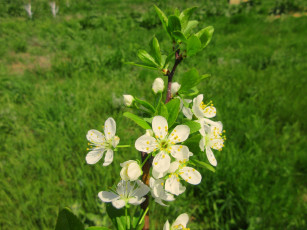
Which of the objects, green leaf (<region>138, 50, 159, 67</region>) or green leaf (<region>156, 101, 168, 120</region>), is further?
green leaf (<region>138, 50, 159, 67</region>)

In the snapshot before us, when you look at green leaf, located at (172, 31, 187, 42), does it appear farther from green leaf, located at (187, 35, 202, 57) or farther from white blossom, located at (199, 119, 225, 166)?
white blossom, located at (199, 119, 225, 166)

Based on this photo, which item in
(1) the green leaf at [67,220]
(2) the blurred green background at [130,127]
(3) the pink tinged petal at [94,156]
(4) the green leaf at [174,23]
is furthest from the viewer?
(2) the blurred green background at [130,127]

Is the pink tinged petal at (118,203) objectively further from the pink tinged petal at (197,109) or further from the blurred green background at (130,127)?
the blurred green background at (130,127)

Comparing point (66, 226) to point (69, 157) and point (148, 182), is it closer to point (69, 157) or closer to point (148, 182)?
point (148, 182)

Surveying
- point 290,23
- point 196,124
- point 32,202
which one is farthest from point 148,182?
point 290,23

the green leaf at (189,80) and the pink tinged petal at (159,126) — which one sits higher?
the green leaf at (189,80)

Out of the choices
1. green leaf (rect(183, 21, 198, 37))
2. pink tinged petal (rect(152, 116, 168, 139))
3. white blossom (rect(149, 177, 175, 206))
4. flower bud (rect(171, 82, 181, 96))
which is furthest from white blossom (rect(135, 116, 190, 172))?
green leaf (rect(183, 21, 198, 37))

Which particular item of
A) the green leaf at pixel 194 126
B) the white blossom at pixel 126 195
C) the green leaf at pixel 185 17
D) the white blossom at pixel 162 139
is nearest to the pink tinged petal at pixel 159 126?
the white blossom at pixel 162 139
